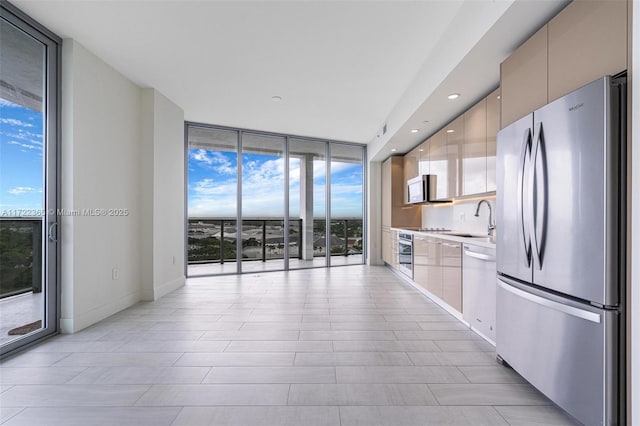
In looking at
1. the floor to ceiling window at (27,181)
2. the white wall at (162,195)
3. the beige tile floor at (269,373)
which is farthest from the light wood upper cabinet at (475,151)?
the floor to ceiling window at (27,181)

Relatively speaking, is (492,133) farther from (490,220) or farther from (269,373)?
(269,373)

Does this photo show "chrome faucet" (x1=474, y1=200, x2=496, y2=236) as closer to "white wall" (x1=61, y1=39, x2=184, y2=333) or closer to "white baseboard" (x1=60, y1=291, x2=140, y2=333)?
"white wall" (x1=61, y1=39, x2=184, y2=333)

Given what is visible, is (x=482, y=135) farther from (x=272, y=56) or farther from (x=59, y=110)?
(x=59, y=110)

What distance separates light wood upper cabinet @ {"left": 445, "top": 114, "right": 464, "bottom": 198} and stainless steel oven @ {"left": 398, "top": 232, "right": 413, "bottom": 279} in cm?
103

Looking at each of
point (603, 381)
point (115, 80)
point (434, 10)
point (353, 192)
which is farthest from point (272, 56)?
point (353, 192)

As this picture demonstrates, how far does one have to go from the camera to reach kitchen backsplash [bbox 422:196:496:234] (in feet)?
12.1

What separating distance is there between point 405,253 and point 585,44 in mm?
3649

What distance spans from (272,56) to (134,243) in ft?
9.29

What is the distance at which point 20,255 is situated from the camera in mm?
2473

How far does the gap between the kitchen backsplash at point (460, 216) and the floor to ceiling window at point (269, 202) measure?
2037 millimetres

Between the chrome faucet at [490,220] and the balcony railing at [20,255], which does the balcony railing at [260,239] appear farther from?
the chrome faucet at [490,220]

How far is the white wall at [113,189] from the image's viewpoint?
280 centimetres

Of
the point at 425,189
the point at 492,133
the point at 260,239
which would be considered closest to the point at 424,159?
the point at 425,189

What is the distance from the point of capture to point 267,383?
1.95 m
